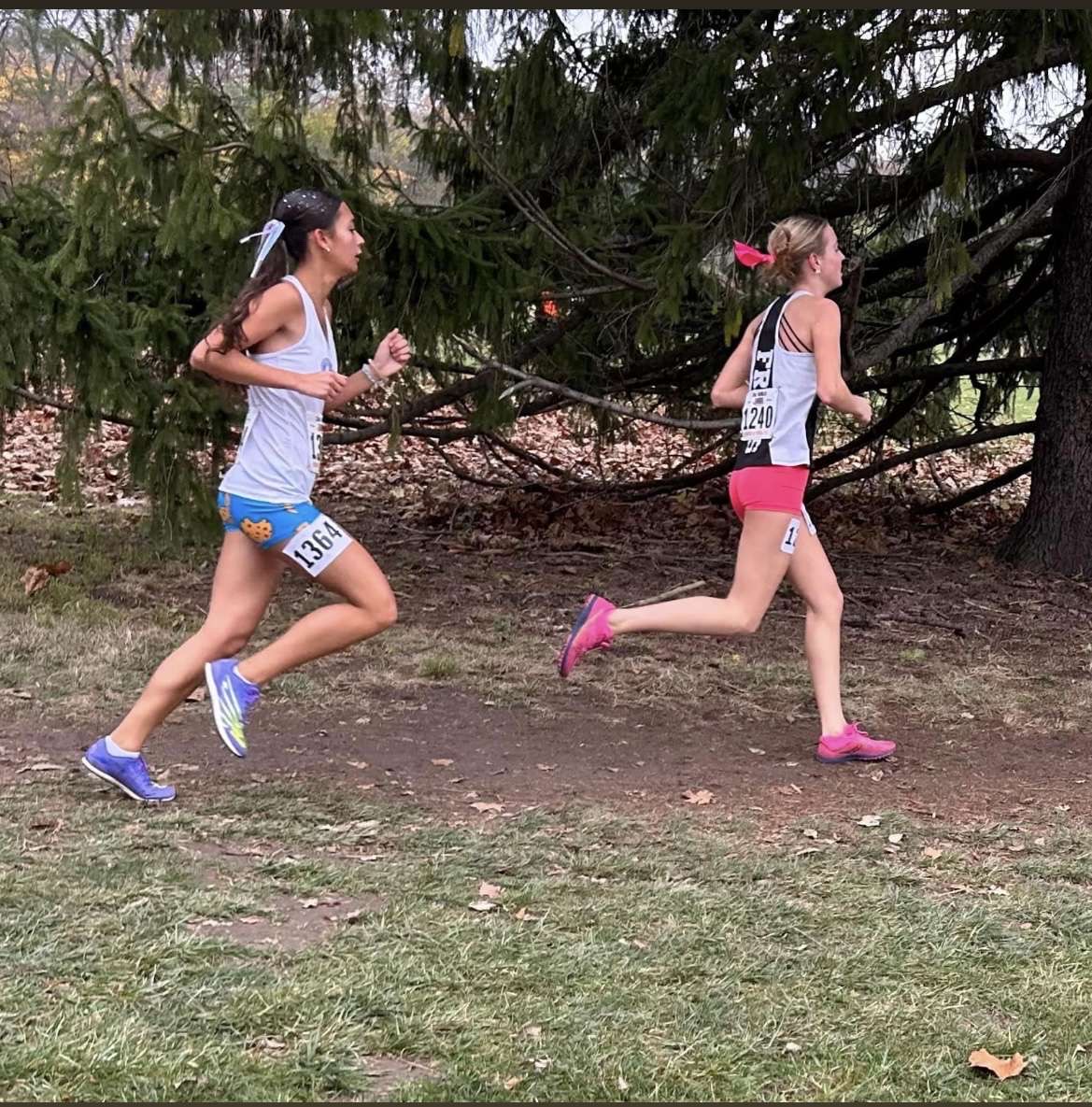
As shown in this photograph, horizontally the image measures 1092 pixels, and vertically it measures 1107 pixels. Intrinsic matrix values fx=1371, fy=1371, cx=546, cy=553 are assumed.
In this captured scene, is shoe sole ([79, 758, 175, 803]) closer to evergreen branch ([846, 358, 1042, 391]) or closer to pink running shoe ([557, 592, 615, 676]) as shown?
pink running shoe ([557, 592, 615, 676])

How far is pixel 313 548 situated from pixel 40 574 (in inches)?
159

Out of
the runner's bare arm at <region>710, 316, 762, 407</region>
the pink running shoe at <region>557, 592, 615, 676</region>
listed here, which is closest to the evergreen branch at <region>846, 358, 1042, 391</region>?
the runner's bare arm at <region>710, 316, 762, 407</region>

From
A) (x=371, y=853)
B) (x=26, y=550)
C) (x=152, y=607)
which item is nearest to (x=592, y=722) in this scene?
(x=371, y=853)

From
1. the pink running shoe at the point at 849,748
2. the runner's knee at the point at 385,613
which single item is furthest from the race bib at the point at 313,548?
the pink running shoe at the point at 849,748

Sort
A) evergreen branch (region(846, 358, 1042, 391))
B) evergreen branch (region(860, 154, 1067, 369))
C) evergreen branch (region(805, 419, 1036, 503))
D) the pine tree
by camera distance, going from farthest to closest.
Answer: evergreen branch (region(805, 419, 1036, 503)) < evergreen branch (region(846, 358, 1042, 391)) < evergreen branch (region(860, 154, 1067, 369)) < the pine tree

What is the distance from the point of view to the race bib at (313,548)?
4270 mm

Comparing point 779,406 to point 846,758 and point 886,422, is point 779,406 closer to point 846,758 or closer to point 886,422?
point 846,758

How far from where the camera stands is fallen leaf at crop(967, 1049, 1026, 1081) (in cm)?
288

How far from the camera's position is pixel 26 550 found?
29.2 feet

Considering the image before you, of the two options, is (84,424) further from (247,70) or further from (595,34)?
(595,34)

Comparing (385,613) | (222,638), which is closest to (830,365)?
(385,613)

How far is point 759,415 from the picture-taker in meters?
4.94

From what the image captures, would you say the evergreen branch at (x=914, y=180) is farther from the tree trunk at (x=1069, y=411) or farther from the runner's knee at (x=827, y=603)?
the runner's knee at (x=827, y=603)

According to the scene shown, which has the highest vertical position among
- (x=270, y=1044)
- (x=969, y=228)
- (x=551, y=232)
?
(x=969, y=228)
